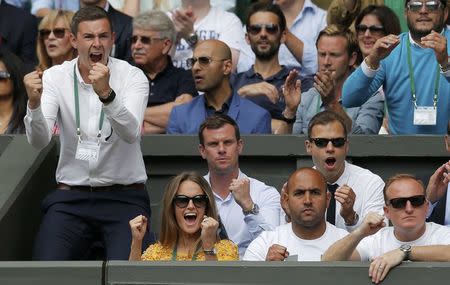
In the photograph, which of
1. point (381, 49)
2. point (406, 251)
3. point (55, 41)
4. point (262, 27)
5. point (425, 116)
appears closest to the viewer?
point (406, 251)

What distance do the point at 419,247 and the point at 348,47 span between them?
124 inches

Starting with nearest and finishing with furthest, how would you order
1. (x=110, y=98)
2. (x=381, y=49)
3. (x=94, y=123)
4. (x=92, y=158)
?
(x=110, y=98)
(x=92, y=158)
(x=94, y=123)
(x=381, y=49)

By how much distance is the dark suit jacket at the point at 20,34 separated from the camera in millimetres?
14258

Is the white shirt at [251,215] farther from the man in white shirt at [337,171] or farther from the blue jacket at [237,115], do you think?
the blue jacket at [237,115]

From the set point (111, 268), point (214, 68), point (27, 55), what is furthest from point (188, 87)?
point (111, 268)

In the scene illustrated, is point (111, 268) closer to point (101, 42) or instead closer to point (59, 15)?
point (101, 42)

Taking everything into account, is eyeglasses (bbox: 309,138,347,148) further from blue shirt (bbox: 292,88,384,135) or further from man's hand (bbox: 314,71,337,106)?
blue shirt (bbox: 292,88,384,135)

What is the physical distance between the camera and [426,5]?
39.1 feet

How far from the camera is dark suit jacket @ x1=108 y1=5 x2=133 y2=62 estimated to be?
13.9 m

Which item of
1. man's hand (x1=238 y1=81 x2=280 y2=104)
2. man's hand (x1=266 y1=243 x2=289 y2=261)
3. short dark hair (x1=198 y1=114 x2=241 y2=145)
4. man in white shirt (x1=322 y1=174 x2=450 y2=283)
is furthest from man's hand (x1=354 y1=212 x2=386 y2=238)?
man's hand (x1=238 y1=81 x2=280 y2=104)

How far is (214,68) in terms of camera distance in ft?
40.2

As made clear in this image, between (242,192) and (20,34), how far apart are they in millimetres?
4226

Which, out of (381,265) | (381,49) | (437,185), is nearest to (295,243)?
(381,265)

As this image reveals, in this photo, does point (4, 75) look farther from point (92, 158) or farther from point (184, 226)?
point (184, 226)
